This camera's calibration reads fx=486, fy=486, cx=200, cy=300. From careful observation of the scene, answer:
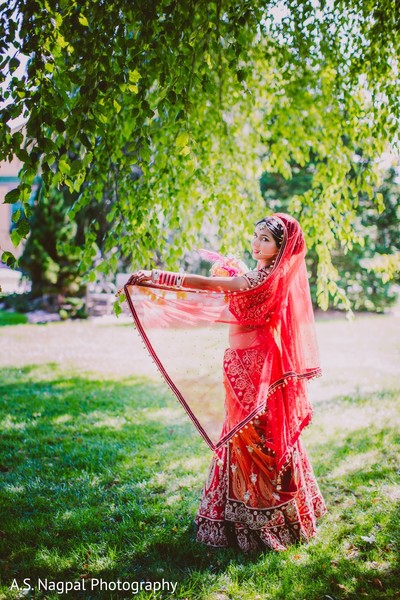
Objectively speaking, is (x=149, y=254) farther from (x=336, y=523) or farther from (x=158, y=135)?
(x=336, y=523)

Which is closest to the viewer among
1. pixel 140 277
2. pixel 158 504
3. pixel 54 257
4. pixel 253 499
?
pixel 140 277

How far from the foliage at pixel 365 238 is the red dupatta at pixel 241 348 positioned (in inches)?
507

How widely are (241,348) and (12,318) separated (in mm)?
11807

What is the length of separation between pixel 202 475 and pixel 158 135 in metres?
3.06

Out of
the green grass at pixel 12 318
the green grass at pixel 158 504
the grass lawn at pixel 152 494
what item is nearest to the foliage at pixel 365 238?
the green grass at pixel 12 318

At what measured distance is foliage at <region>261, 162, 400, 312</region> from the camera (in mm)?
15633

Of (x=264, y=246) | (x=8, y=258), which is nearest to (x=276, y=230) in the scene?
(x=264, y=246)

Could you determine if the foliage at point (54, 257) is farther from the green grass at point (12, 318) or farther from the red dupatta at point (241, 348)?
the red dupatta at point (241, 348)

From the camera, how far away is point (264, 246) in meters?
2.92

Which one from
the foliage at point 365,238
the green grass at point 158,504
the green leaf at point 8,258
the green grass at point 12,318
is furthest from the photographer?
the foliage at point 365,238

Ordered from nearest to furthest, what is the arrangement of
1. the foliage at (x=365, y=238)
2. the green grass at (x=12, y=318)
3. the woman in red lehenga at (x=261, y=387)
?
1. the woman in red lehenga at (x=261, y=387)
2. the green grass at (x=12, y=318)
3. the foliage at (x=365, y=238)

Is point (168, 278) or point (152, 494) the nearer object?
point (168, 278)

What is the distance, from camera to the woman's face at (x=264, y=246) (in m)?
2.91

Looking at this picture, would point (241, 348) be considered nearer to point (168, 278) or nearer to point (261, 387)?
point (261, 387)
